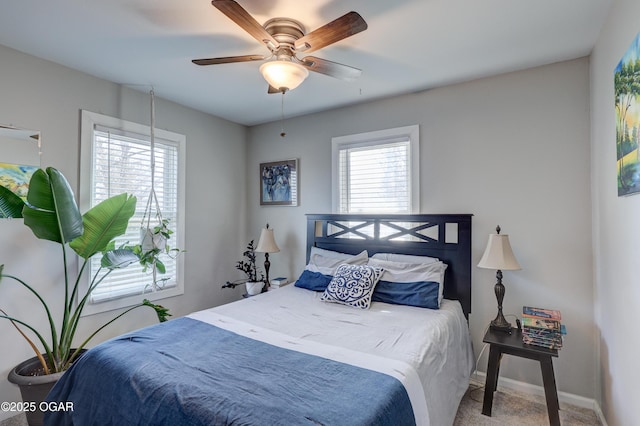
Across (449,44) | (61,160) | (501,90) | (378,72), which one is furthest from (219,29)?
(501,90)

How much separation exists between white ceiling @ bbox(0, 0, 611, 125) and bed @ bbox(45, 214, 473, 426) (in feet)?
4.49

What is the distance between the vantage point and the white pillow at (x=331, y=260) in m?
3.09

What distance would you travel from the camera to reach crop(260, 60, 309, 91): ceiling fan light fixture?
1771 millimetres

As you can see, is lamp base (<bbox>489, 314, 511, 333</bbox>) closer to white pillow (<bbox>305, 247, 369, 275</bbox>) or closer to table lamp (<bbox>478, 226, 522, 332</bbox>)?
table lamp (<bbox>478, 226, 522, 332</bbox>)

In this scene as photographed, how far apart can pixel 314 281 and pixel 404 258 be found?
0.90 m

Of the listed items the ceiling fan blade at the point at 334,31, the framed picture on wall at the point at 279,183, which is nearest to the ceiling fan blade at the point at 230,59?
the ceiling fan blade at the point at 334,31

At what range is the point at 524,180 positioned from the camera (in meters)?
2.63

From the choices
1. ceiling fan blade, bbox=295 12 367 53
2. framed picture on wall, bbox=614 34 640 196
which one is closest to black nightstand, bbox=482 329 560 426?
framed picture on wall, bbox=614 34 640 196

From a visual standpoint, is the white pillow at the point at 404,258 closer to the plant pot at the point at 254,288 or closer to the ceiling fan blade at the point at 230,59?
the plant pot at the point at 254,288

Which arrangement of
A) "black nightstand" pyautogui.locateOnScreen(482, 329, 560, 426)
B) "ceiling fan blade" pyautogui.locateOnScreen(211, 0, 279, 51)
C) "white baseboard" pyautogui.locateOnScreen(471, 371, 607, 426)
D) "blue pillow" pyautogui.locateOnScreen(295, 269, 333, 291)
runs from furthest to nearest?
1. "blue pillow" pyautogui.locateOnScreen(295, 269, 333, 291)
2. "white baseboard" pyautogui.locateOnScreen(471, 371, 607, 426)
3. "black nightstand" pyautogui.locateOnScreen(482, 329, 560, 426)
4. "ceiling fan blade" pyautogui.locateOnScreen(211, 0, 279, 51)

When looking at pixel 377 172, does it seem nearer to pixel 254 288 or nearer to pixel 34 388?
pixel 254 288

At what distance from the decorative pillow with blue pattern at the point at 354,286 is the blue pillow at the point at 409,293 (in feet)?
0.31

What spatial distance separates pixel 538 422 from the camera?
7.19ft

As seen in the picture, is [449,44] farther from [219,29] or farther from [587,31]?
[219,29]
